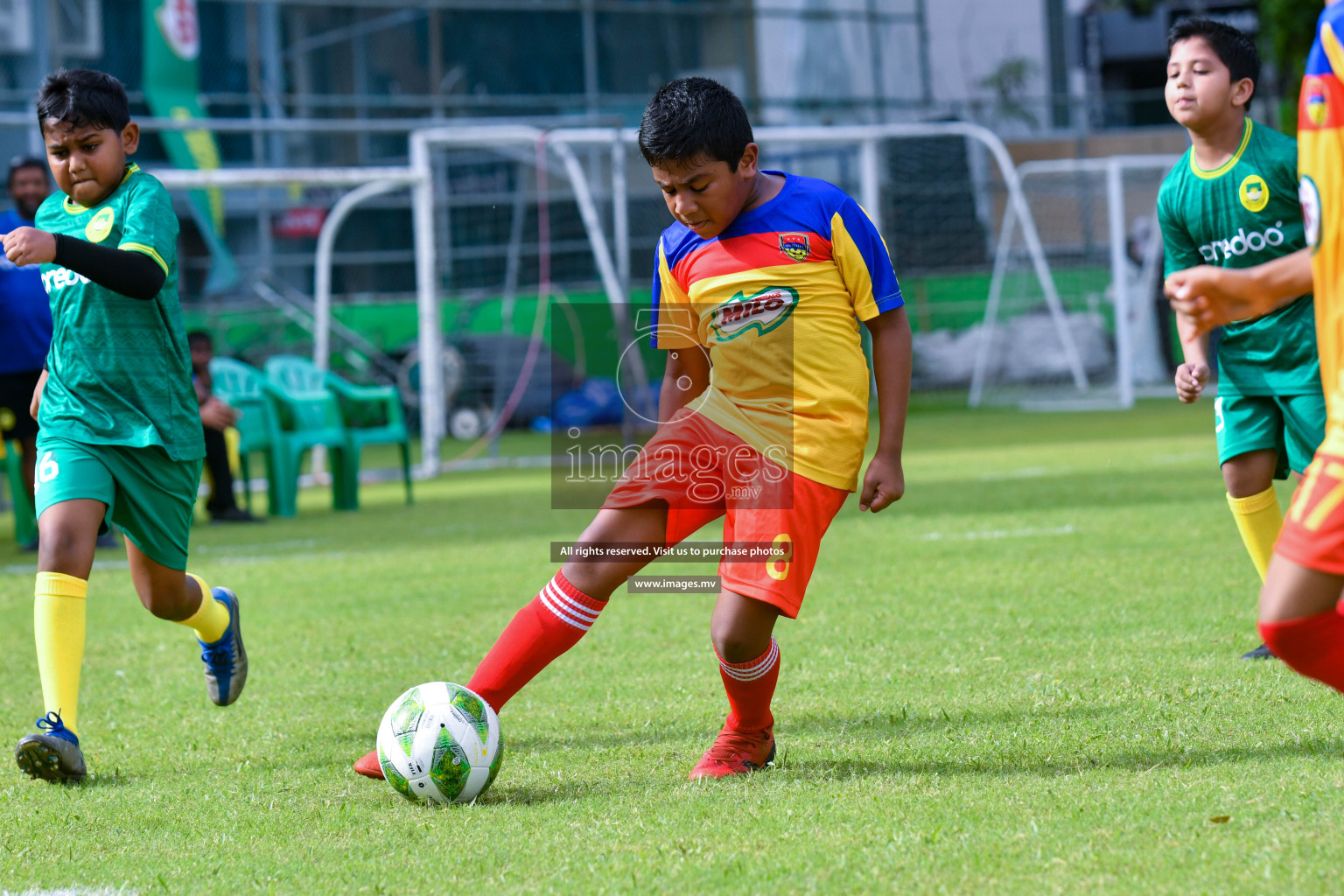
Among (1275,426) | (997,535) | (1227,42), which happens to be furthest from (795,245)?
(997,535)

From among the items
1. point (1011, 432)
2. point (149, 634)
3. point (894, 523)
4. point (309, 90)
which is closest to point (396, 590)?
point (149, 634)

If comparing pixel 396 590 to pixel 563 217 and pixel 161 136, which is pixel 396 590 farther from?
pixel 161 136

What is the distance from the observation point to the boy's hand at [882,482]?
3.45m

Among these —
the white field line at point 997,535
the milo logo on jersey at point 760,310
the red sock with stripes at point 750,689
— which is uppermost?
the milo logo on jersey at point 760,310

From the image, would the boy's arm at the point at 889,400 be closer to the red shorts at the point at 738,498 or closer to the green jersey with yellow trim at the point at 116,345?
the red shorts at the point at 738,498

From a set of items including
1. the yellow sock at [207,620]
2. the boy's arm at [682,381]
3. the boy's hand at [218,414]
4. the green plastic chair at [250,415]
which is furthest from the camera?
the green plastic chair at [250,415]

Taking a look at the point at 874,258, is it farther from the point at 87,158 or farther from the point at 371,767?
the point at 87,158

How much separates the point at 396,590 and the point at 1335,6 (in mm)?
5223

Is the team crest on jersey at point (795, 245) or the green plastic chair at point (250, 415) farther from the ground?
the team crest on jersey at point (795, 245)

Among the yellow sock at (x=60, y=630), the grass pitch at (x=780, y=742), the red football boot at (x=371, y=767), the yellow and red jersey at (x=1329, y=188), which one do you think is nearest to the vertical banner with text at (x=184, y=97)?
the grass pitch at (x=780, y=742)

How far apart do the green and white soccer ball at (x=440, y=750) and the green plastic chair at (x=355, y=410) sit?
7.92 meters

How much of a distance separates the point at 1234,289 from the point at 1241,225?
1.70 metres

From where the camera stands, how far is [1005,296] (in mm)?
19812

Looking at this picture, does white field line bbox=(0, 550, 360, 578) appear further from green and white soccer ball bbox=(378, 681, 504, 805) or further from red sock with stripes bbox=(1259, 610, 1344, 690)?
red sock with stripes bbox=(1259, 610, 1344, 690)
